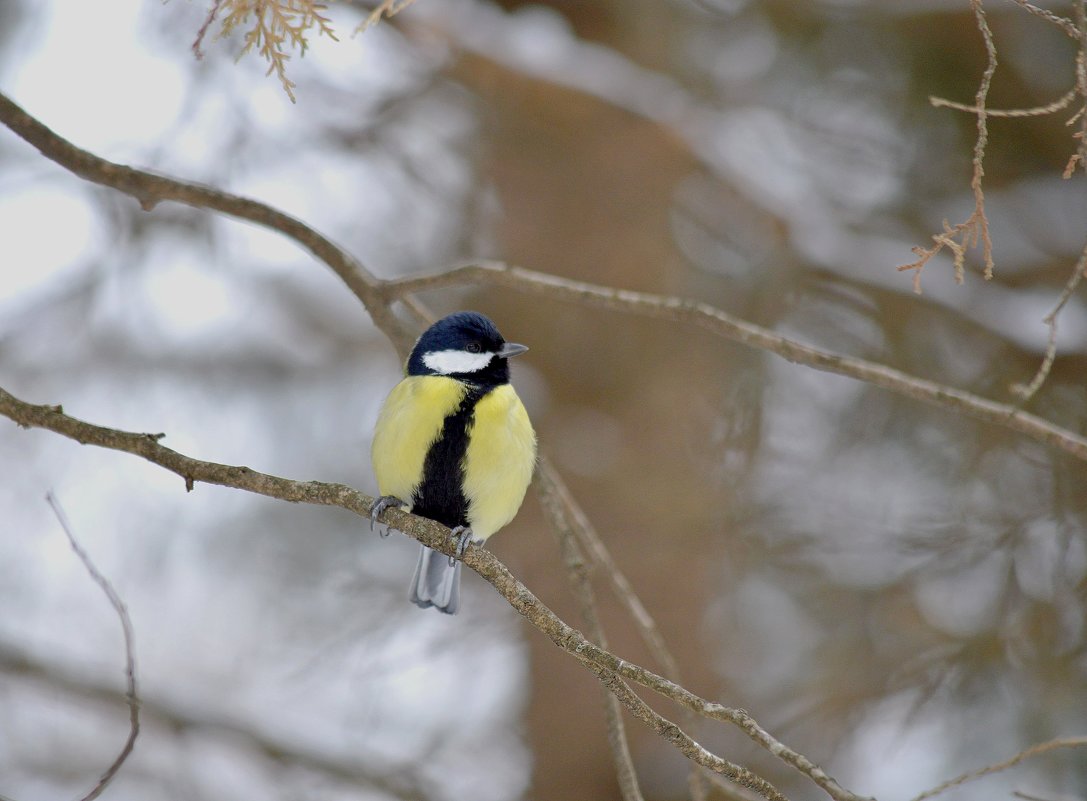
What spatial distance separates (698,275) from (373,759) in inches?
132

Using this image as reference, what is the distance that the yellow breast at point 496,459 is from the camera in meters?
3.03

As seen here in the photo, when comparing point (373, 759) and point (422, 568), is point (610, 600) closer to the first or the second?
Answer: point (373, 759)

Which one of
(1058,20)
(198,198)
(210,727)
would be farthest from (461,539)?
(210,727)

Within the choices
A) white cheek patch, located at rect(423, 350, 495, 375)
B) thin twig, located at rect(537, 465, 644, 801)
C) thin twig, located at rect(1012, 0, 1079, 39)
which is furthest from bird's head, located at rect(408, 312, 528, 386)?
thin twig, located at rect(1012, 0, 1079, 39)

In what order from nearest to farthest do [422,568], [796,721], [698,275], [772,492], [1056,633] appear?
[422,568]
[1056,633]
[796,721]
[772,492]
[698,275]

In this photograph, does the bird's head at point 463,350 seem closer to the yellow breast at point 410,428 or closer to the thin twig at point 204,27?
the yellow breast at point 410,428

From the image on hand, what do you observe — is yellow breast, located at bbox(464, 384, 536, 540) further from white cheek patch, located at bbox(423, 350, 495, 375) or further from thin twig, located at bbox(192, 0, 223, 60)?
thin twig, located at bbox(192, 0, 223, 60)

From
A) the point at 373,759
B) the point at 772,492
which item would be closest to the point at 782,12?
the point at 772,492

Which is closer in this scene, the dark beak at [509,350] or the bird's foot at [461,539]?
the bird's foot at [461,539]

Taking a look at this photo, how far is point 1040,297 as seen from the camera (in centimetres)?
578

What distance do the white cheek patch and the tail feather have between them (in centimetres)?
64

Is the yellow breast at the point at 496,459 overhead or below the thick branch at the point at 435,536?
overhead

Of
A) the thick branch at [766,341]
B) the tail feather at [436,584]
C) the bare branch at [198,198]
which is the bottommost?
the tail feather at [436,584]

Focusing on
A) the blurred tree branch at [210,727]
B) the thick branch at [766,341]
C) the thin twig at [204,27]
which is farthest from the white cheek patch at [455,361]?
the blurred tree branch at [210,727]
